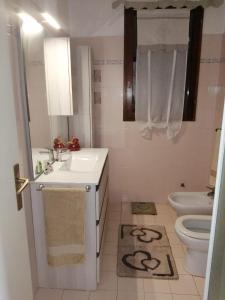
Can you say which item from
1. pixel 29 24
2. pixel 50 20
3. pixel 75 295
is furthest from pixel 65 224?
pixel 50 20

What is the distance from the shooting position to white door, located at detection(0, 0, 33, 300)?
0.82m

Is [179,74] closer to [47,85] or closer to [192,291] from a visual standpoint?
[47,85]

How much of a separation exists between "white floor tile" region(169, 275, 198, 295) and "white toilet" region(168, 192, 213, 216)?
0.59 meters

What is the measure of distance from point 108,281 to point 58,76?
1.80 m

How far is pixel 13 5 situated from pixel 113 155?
1922 millimetres

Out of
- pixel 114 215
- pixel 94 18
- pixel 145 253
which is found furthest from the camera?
pixel 114 215

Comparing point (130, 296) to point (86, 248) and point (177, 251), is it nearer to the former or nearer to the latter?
point (86, 248)

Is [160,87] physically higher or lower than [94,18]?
lower

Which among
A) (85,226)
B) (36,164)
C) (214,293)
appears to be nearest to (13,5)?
(36,164)

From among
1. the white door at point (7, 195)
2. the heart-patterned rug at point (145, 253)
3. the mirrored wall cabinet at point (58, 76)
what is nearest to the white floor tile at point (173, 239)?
the heart-patterned rug at point (145, 253)

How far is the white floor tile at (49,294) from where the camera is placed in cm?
172

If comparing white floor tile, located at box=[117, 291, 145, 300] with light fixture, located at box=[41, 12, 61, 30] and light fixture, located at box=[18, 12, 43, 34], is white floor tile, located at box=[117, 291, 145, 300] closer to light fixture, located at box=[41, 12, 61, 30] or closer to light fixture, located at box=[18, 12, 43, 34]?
light fixture, located at box=[18, 12, 43, 34]

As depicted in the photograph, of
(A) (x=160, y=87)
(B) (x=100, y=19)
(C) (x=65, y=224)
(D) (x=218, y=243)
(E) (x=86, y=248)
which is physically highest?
(B) (x=100, y=19)

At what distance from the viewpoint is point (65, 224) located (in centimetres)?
161
